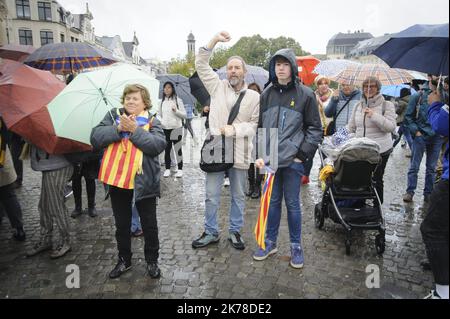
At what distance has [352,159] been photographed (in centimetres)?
392

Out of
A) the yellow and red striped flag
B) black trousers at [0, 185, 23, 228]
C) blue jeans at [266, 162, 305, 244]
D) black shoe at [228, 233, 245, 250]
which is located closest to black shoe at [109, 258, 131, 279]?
black shoe at [228, 233, 245, 250]

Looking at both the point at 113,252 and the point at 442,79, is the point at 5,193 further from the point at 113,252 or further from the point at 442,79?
the point at 442,79

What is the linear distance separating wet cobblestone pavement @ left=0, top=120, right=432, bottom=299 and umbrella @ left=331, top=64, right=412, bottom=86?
2.05 meters

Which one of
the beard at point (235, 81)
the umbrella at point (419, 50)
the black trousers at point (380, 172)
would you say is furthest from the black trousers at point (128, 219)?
the black trousers at point (380, 172)

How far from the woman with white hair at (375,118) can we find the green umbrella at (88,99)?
294 centimetres

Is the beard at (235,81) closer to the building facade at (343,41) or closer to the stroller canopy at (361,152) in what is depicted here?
the stroller canopy at (361,152)

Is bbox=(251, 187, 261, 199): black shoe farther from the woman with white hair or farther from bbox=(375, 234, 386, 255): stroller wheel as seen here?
bbox=(375, 234, 386, 255): stroller wheel

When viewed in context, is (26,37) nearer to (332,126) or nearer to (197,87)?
(197,87)

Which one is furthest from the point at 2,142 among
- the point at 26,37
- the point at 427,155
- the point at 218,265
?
the point at 26,37

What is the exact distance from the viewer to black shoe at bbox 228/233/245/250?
4024mm

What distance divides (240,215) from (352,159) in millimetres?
1512

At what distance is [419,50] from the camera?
3.16 m

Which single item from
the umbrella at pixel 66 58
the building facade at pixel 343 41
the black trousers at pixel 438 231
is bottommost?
the black trousers at pixel 438 231

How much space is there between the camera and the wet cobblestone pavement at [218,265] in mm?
3166
